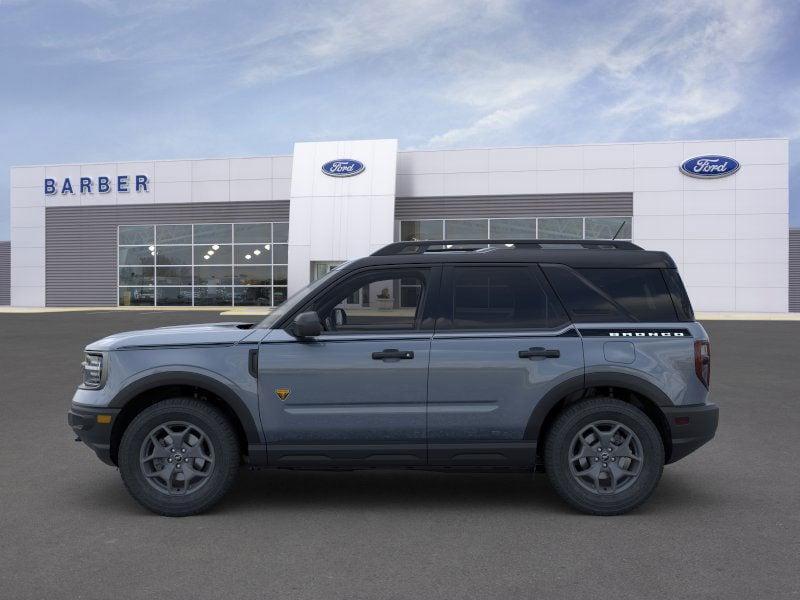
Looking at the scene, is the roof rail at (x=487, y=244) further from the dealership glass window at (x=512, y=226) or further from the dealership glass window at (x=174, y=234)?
the dealership glass window at (x=174, y=234)

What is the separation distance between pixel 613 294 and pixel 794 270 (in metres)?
35.8

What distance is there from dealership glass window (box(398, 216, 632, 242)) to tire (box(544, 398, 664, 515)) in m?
31.4

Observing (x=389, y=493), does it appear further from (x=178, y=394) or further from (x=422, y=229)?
(x=422, y=229)

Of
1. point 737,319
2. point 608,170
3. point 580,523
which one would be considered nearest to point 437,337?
point 580,523

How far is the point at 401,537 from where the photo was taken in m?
4.67

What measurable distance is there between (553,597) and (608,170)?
34.8 metres

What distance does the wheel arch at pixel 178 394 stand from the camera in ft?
16.6

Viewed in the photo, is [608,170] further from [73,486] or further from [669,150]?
[73,486]

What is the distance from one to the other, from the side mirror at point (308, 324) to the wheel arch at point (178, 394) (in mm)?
625

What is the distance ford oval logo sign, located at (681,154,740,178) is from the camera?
3534 cm

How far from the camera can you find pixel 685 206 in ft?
117

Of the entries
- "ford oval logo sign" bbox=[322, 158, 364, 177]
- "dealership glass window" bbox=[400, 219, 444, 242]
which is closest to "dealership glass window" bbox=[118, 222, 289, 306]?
"ford oval logo sign" bbox=[322, 158, 364, 177]

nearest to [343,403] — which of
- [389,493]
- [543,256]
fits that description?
[389,493]

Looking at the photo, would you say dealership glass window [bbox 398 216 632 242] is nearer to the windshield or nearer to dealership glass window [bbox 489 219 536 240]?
dealership glass window [bbox 489 219 536 240]
